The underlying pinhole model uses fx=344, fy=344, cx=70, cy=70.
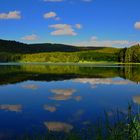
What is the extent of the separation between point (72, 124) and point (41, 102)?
830 cm

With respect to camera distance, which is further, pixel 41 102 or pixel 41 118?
pixel 41 102

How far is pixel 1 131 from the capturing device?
15.4 m

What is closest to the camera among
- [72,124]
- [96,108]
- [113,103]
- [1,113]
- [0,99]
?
[72,124]

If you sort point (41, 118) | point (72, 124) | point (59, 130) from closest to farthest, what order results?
point (59, 130)
point (72, 124)
point (41, 118)

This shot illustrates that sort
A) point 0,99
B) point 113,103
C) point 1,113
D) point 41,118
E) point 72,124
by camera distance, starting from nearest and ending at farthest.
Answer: point 72,124
point 41,118
point 1,113
point 113,103
point 0,99

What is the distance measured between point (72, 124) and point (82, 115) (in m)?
2.72

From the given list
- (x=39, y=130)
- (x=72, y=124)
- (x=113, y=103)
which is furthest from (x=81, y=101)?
(x=39, y=130)

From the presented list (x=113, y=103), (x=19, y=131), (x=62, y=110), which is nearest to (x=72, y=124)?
(x=19, y=131)

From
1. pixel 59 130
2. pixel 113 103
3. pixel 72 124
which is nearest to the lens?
pixel 59 130

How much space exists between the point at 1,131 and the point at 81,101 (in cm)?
1084

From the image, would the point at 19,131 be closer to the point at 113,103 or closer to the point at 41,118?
the point at 41,118

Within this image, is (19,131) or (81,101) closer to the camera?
(19,131)

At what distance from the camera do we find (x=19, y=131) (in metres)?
15.5

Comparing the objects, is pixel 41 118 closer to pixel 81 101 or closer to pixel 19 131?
pixel 19 131
